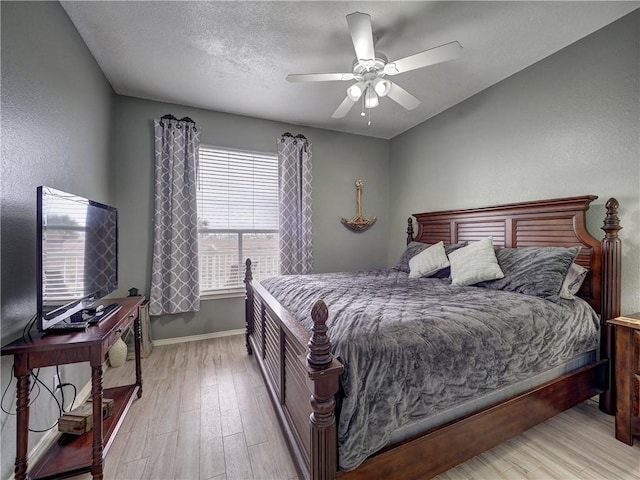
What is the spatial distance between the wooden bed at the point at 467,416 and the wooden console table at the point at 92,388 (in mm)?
916

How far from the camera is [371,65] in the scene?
1974 mm

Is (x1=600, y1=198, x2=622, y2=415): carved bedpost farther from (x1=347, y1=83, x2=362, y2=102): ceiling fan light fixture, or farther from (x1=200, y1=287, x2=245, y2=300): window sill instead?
(x1=200, y1=287, x2=245, y2=300): window sill

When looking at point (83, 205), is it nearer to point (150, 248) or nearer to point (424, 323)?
point (150, 248)

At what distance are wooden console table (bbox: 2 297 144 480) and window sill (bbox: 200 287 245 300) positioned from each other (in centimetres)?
179

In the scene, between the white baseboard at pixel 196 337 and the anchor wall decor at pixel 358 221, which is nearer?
the white baseboard at pixel 196 337

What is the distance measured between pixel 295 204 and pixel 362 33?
2.34 meters

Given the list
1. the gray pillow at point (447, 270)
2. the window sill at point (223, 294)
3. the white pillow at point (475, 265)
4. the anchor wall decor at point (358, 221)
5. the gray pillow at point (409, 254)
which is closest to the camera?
the white pillow at point (475, 265)

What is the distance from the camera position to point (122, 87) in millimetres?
2973

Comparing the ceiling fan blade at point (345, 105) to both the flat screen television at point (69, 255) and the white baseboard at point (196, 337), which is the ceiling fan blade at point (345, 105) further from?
the white baseboard at point (196, 337)

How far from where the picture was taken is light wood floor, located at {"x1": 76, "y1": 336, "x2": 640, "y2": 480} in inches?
58.7

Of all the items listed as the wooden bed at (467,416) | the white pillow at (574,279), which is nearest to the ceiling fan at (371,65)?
the wooden bed at (467,416)

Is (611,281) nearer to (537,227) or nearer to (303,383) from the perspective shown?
(537,227)

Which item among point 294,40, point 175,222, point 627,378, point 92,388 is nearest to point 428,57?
point 294,40

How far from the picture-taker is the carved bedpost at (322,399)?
1.08 metres
